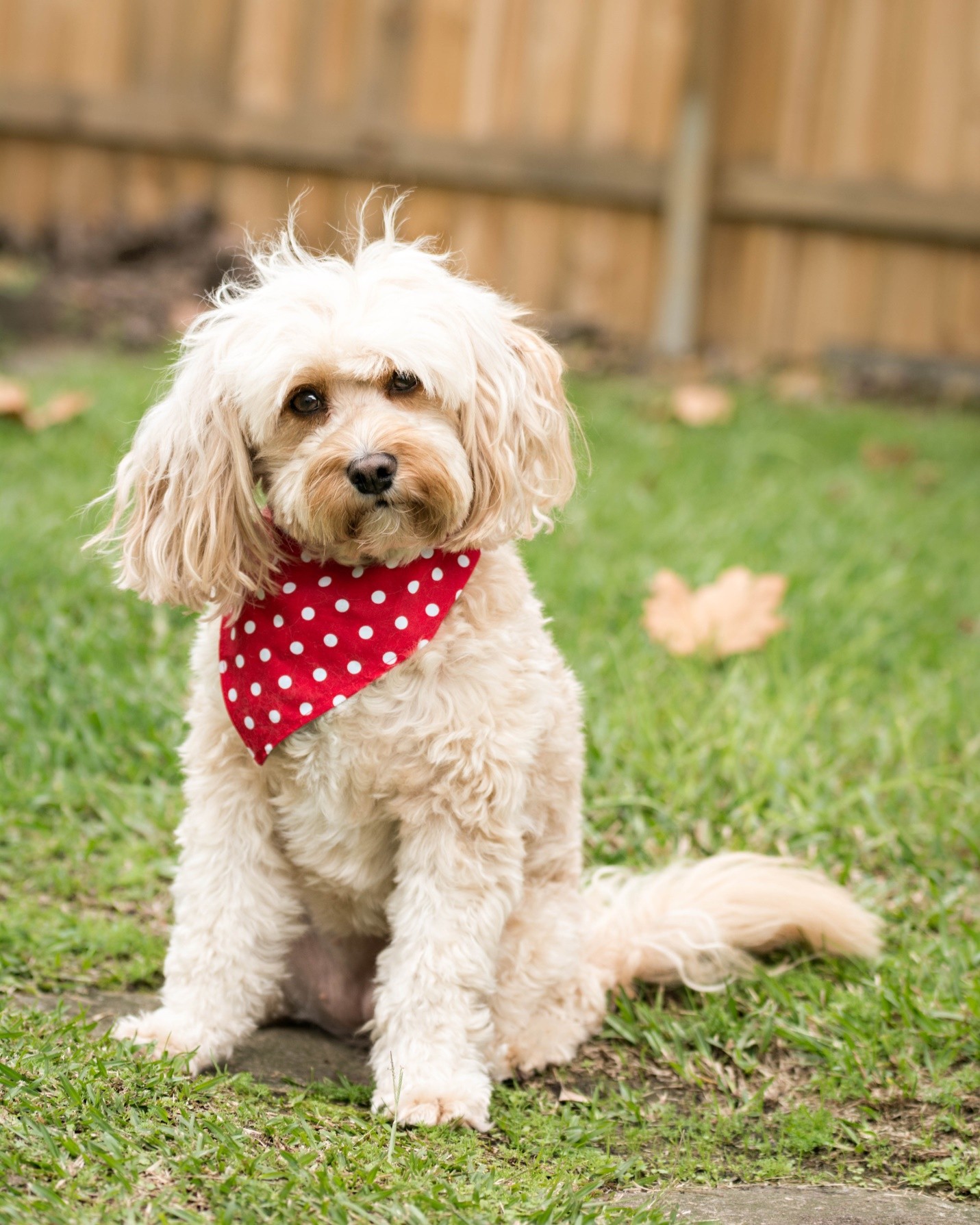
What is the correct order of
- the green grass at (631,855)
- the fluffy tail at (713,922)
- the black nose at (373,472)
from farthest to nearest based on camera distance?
the fluffy tail at (713,922)
the black nose at (373,472)
the green grass at (631,855)

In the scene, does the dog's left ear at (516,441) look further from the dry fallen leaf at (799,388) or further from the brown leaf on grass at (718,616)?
the dry fallen leaf at (799,388)

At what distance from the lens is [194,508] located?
2.50m

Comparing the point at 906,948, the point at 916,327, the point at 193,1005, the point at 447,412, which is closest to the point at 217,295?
Answer: the point at 447,412

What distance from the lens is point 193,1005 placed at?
262 centimetres

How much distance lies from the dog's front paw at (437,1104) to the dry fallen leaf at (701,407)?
15.4 ft

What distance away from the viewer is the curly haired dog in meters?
2.48

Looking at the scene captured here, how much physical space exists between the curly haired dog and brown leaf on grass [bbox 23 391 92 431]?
10.2 ft

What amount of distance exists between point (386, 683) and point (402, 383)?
0.56 m

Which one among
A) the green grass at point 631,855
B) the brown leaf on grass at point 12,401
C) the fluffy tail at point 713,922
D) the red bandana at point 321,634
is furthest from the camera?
the brown leaf on grass at point 12,401

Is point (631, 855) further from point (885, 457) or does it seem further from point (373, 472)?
point (885, 457)

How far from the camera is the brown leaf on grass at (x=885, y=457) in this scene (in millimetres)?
6488

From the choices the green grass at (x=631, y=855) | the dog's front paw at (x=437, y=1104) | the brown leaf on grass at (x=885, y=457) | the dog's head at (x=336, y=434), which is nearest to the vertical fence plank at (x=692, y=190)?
the brown leaf on grass at (x=885, y=457)

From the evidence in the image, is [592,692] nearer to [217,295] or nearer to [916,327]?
[217,295]

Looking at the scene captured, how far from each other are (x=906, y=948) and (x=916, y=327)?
19.1ft
